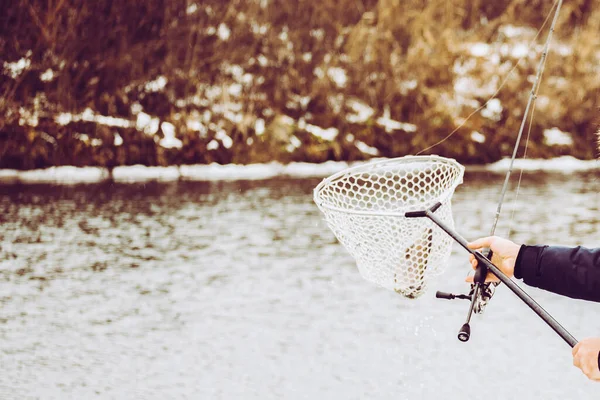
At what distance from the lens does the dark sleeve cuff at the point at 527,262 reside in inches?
102

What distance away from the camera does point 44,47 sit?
25281mm

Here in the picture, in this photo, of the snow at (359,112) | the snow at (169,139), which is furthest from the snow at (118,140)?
the snow at (359,112)

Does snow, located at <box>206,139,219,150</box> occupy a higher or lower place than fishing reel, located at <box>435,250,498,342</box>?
lower

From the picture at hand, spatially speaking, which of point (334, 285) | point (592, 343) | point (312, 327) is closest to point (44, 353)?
point (312, 327)

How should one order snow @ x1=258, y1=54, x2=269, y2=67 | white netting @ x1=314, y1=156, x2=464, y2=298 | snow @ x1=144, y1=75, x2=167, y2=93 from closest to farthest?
1. white netting @ x1=314, y1=156, x2=464, y2=298
2. snow @ x1=144, y1=75, x2=167, y2=93
3. snow @ x1=258, y1=54, x2=269, y2=67

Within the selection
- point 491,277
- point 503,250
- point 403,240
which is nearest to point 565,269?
point 503,250

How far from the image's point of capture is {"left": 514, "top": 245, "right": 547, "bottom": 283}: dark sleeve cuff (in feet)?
8.48

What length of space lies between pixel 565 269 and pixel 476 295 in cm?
103

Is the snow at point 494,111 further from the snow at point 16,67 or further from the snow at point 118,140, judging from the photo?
the snow at point 16,67

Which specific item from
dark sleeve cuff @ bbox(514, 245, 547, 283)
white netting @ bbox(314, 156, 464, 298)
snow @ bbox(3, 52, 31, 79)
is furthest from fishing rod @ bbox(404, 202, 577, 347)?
snow @ bbox(3, 52, 31, 79)

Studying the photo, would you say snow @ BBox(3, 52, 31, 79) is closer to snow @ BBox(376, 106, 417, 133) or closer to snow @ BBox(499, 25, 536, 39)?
snow @ BBox(376, 106, 417, 133)

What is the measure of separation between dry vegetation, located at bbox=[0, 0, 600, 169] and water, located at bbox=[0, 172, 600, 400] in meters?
11.2

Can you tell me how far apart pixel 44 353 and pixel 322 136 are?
65.1 ft

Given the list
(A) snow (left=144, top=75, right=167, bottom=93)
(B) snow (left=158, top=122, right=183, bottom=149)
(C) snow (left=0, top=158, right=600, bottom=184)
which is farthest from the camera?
(A) snow (left=144, top=75, right=167, bottom=93)
